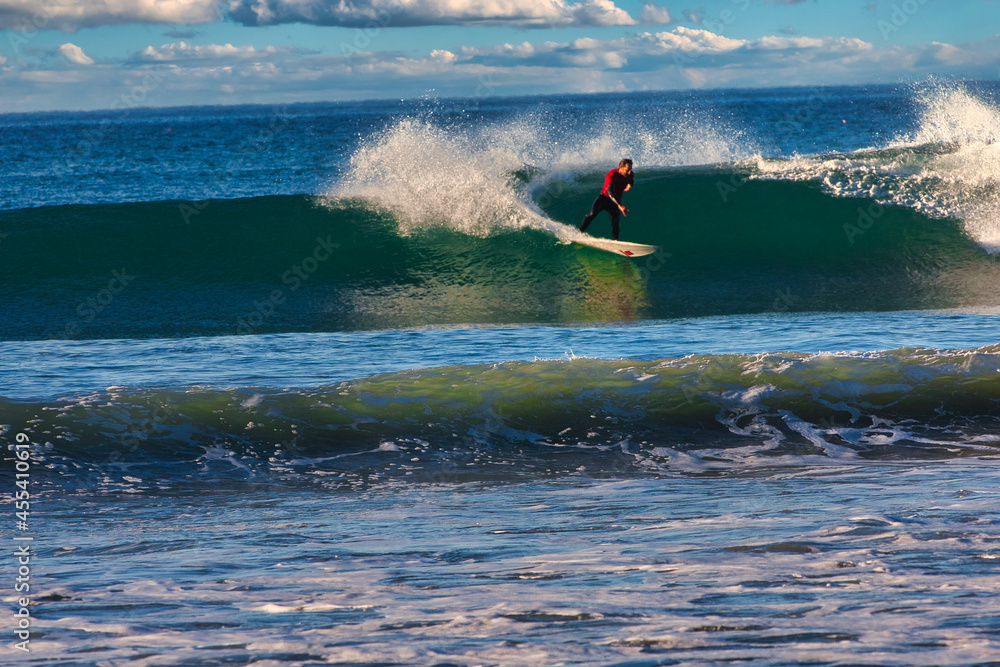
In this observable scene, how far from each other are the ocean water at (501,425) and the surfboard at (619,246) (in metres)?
0.18

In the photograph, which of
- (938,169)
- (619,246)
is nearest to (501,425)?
(619,246)

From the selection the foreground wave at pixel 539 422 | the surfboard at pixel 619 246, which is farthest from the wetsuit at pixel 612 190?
the foreground wave at pixel 539 422

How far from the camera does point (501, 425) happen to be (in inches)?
224

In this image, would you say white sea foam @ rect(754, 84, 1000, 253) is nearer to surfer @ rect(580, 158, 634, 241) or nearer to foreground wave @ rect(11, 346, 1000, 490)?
surfer @ rect(580, 158, 634, 241)

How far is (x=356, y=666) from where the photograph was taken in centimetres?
218

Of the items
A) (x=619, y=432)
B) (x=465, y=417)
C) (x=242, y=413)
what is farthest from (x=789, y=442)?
(x=242, y=413)

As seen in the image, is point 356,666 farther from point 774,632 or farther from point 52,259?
point 52,259

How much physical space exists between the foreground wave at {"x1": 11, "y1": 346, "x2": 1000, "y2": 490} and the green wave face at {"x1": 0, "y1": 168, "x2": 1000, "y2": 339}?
12.4 ft

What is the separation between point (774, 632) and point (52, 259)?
13477 millimetres

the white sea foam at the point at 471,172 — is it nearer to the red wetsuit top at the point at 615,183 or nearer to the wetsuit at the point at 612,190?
the wetsuit at the point at 612,190

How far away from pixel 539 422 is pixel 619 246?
25.2ft

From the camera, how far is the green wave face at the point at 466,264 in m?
10.7

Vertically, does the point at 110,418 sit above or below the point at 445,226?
below

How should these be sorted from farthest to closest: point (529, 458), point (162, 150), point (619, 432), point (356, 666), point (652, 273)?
point (162, 150) < point (652, 273) < point (619, 432) < point (529, 458) < point (356, 666)
